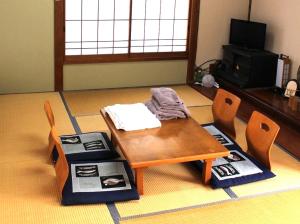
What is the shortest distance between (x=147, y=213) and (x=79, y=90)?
2999mm

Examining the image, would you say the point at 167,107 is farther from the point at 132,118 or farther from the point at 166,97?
the point at 132,118

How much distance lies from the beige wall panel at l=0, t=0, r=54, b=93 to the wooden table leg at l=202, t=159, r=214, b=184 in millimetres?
2874

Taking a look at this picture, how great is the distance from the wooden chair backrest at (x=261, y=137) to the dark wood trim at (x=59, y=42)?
2.70 metres

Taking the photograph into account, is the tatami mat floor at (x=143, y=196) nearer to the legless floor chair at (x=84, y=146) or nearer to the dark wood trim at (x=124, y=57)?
the legless floor chair at (x=84, y=146)

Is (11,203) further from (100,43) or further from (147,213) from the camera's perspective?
(100,43)

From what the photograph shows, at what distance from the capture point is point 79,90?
5789mm

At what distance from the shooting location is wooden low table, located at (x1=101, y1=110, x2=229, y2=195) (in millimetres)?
3215

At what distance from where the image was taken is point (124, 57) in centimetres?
589

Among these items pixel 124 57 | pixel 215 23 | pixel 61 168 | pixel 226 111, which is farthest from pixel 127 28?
pixel 61 168

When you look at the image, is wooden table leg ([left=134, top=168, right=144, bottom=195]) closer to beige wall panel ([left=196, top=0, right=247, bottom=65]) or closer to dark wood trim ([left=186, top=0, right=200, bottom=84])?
dark wood trim ([left=186, top=0, right=200, bottom=84])

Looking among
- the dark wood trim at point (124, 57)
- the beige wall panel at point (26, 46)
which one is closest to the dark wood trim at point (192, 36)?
the dark wood trim at point (124, 57)

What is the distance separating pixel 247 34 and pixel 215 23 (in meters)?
0.52

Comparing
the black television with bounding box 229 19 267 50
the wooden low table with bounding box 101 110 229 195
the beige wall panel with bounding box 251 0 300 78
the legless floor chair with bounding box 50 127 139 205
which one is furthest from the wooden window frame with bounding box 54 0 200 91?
the legless floor chair with bounding box 50 127 139 205

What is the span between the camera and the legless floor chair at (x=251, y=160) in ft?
11.5
